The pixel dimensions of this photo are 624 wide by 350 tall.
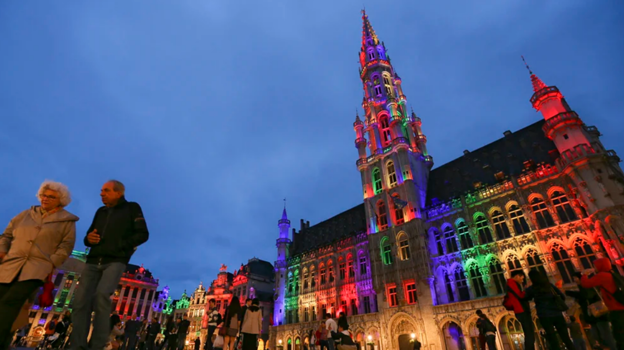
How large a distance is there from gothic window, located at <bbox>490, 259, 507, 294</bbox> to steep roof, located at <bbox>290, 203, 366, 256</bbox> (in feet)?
55.4

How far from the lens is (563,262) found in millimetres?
22250

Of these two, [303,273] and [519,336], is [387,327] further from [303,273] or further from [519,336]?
[303,273]

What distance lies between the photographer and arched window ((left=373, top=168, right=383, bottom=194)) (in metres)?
37.1

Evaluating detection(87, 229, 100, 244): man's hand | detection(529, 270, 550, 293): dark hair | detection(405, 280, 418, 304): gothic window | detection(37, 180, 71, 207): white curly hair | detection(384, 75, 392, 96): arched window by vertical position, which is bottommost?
detection(529, 270, 550, 293): dark hair

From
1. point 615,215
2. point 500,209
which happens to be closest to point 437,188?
point 500,209

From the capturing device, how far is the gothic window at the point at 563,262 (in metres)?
21.9

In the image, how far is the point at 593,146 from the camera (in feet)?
75.5

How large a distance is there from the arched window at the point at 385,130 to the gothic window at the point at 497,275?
18.9 m

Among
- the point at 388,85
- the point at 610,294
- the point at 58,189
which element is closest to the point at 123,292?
the point at 388,85

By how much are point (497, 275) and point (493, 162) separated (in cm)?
1220

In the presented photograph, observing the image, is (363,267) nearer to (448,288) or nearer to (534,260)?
(448,288)

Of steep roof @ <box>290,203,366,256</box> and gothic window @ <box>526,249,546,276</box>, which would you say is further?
steep roof @ <box>290,203,366,256</box>

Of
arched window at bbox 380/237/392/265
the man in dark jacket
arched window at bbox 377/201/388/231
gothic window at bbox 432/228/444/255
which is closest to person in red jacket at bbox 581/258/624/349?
the man in dark jacket

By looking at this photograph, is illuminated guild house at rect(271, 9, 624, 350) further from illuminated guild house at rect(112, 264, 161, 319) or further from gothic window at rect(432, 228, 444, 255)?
illuminated guild house at rect(112, 264, 161, 319)
